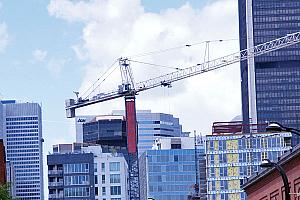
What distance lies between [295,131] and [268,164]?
336 cm

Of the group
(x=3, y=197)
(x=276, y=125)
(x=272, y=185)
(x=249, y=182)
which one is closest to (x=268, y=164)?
(x=276, y=125)

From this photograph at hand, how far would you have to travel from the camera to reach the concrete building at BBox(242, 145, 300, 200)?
221 ft

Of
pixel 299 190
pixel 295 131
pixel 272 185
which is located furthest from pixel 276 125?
pixel 272 185

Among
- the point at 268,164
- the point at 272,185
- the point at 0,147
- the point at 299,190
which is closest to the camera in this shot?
the point at 268,164

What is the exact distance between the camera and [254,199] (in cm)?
8844

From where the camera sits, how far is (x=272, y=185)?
257ft

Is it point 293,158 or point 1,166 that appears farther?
point 1,166

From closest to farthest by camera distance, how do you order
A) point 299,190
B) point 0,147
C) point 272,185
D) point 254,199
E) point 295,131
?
A: point 295,131
point 299,190
point 272,185
point 254,199
point 0,147

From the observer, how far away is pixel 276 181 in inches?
3022

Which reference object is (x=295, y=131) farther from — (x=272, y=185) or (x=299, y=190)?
(x=272, y=185)

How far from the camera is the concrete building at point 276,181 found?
67438 millimetres

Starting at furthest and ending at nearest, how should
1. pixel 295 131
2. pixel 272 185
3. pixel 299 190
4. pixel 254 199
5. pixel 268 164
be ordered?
pixel 254 199 → pixel 272 185 → pixel 299 190 → pixel 268 164 → pixel 295 131

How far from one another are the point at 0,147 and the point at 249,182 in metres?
46.7

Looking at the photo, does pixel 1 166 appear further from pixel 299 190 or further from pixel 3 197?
pixel 299 190
